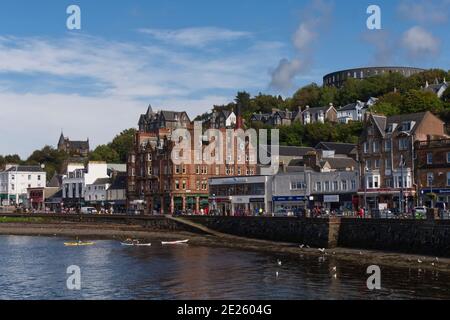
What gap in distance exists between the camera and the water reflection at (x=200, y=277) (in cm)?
3950

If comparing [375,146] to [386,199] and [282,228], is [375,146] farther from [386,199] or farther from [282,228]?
[282,228]

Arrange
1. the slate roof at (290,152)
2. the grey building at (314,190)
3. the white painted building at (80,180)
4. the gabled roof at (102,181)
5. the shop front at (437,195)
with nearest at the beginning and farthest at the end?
1. the shop front at (437,195)
2. the grey building at (314,190)
3. the slate roof at (290,152)
4. the gabled roof at (102,181)
5. the white painted building at (80,180)

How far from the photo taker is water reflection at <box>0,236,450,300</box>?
39.5 m

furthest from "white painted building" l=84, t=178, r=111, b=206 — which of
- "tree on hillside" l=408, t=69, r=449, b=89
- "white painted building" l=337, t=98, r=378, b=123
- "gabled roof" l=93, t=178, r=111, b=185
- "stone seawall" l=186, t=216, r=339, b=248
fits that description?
"tree on hillside" l=408, t=69, r=449, b=89

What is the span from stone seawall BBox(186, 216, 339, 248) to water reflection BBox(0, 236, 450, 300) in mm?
6816

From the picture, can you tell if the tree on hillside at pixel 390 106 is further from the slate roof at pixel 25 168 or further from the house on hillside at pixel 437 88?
the slate roof at pixel 25 168

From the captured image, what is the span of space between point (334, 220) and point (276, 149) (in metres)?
48.5

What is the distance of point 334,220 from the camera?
6475cm

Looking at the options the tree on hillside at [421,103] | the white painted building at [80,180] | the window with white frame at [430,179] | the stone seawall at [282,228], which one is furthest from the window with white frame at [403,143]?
the white painted building at [80,180]

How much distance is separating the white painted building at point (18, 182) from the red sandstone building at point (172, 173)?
4913 cm

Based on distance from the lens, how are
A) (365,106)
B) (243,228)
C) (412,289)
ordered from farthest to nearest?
(365,106) → (243,228) → (412,289)

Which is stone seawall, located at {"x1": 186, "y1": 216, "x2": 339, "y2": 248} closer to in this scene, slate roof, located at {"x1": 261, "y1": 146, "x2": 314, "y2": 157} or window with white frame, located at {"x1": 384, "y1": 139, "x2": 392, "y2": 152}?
window with white frame, located at {"x1": 384, "y1": 139, "x2": 392, "y2": 152}
